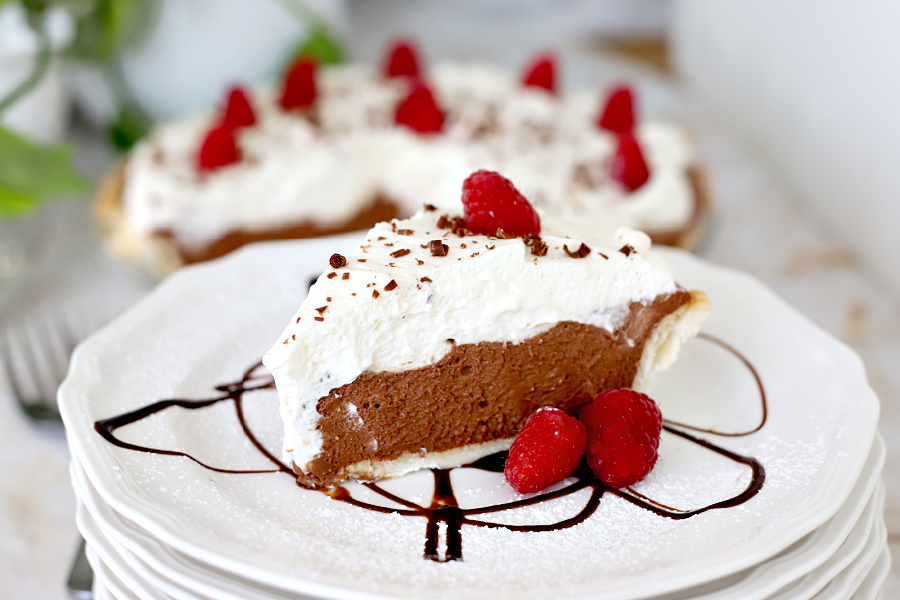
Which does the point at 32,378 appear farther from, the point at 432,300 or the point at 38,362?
the point at 432,300

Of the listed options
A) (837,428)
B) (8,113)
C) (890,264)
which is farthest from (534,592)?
(8,113)

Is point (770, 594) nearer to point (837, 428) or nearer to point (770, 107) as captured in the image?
point (837, 428)

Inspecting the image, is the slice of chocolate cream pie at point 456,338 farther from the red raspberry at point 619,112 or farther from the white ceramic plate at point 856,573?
the red raspberry at point 619,112

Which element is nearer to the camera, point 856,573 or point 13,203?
point 856,573

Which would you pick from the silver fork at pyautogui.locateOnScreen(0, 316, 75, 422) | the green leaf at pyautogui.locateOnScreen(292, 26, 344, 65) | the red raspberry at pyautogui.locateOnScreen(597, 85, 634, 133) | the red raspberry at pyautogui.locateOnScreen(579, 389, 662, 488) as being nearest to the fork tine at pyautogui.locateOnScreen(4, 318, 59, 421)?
the silver fork at pyautogui.locateOnScreen(0, 316, 75, 422)

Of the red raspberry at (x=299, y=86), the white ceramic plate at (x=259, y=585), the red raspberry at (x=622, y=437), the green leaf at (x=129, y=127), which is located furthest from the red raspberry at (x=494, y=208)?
the green leaf at (x=129, y=127)

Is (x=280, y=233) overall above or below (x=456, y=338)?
below

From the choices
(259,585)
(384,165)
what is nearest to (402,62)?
(384,165)
